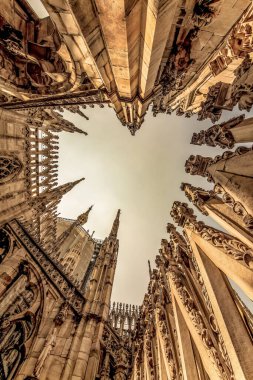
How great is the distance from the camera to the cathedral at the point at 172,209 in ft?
13.6

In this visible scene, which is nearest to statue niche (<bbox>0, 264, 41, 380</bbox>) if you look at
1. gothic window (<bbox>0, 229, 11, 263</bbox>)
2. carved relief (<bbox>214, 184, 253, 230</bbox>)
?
gothic window (<bbox>0, 229, 11, 263</bbox>)

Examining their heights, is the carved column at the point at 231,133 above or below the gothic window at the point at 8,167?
below

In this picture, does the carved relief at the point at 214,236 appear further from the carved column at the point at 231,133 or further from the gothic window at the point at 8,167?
the gothic window at the point at 8,167

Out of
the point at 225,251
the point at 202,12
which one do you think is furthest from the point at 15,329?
the point at 202,12

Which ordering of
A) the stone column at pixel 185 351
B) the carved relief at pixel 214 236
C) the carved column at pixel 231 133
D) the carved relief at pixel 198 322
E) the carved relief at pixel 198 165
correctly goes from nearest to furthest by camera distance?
the carved relief at pixel 214 236, the carved relief at pixel 198 322, the carved column at pixel 231 133, the stone column at pixel 185 351, the carved relief at pixel 198 165

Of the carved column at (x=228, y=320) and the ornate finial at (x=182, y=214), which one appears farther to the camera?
the ornate finial at (x=182, y=214)

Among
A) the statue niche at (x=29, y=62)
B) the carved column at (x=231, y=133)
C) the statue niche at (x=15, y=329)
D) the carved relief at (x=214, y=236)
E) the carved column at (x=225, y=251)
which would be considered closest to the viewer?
the carved column at (x=225, y=251)

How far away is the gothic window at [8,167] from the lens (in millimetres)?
15359

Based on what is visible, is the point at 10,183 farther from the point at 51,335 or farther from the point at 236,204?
the point at 236,204

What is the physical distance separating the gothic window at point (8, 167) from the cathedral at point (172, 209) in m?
0.11

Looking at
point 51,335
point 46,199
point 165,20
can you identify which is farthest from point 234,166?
point 46,199

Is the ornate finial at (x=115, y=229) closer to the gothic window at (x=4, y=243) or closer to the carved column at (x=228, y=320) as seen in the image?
the gothic window at (x=4, y=243)

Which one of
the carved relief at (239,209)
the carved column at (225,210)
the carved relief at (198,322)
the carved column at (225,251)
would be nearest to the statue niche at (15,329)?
the carved relief at (198,322)

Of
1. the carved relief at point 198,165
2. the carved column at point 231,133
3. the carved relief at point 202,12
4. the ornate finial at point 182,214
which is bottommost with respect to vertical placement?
the carved column at point 231,133
